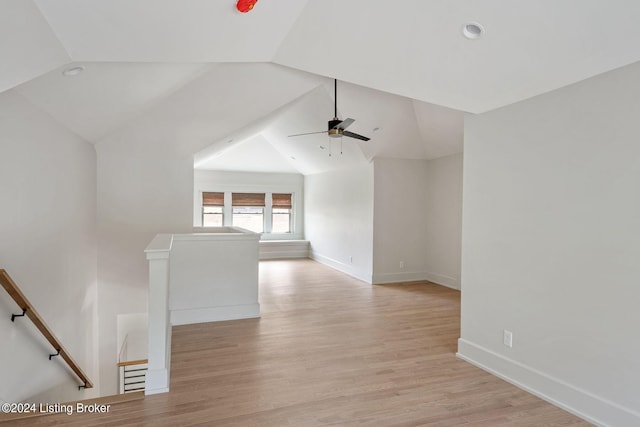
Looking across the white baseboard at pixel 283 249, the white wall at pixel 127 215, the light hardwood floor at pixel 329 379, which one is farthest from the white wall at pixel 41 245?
the white baseboard at pixel 283 249

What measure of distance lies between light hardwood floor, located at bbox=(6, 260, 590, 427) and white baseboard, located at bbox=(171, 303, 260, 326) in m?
0.14

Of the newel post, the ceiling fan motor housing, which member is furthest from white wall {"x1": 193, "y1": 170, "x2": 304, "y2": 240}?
the newel post

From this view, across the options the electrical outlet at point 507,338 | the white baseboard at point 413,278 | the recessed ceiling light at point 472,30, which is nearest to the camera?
the recessed ceiling light at point 472,30

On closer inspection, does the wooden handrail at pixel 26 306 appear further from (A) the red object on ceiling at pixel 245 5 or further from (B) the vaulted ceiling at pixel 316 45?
(A) the red object on ceiling at pixel 245 5

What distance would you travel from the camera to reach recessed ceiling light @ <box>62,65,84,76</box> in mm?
2679

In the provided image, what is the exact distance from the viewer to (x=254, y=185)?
10406 mm

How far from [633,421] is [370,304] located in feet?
11.2

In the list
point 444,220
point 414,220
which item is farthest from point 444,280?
point 414,220

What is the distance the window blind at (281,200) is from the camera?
420 inches

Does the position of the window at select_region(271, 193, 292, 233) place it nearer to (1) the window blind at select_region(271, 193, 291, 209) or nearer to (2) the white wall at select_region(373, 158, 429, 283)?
(1) the window blind at select_region(271, 193, 291, 209)

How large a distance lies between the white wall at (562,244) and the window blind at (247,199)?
7831 millimetres

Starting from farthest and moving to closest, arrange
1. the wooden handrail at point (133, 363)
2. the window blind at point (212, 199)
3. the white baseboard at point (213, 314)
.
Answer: the window blind at point (212, 199)
the wooden handrail at point (133, 363)
the white baseboard at point (213, 314)

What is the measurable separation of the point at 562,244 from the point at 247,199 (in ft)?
28.8

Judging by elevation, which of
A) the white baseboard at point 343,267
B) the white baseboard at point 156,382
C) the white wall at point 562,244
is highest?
the white wall at point 562,244
